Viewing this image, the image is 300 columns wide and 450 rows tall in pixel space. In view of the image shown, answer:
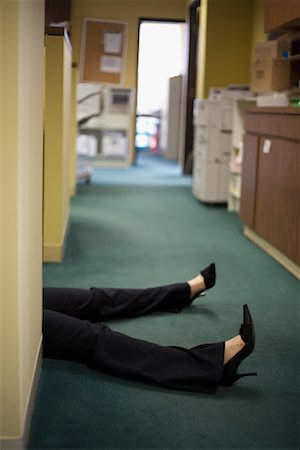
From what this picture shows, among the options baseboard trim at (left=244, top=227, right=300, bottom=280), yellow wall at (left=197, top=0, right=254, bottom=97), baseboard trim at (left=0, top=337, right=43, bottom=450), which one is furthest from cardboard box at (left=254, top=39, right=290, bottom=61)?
baseboard trim at (left=0, top=337, right=43, bottom=450)

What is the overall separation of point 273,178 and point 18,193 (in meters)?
2.57

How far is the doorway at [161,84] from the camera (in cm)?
1027

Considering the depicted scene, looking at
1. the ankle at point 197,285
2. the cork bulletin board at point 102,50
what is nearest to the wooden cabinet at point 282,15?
the ankle at point 197,285

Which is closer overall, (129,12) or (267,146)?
(267,146)

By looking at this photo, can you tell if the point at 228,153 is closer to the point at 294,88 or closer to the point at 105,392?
the point at 294,88

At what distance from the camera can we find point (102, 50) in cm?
903

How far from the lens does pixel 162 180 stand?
7918mm

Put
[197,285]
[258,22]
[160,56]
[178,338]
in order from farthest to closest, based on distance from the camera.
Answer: [160,56]
[258,22]
[197,285]
[178,338]

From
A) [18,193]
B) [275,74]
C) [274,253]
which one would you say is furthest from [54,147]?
[18,193]

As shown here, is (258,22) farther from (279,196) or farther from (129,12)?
(279,196)

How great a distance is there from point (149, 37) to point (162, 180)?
3.77m

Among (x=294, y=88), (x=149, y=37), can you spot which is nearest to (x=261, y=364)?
(x=294, y=88)

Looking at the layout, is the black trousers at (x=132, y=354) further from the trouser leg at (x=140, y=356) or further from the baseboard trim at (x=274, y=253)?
the baseboard trim at (x=274, y=253)

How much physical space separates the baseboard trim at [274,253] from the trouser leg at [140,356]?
1.56 meters
